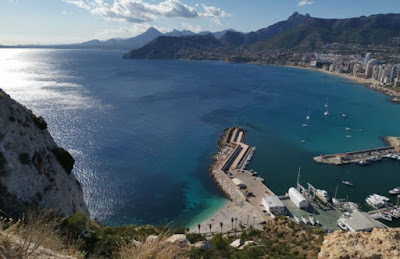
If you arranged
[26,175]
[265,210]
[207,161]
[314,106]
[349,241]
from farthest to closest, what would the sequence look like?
[314,106], [207,161], [265,210], [26,175], [349,241]

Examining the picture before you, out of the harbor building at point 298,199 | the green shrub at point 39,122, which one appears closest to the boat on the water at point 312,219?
the harbor building at point 298,199

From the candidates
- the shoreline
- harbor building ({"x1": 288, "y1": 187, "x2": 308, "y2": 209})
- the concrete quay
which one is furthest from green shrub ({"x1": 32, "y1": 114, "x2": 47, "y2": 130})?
the shoreline

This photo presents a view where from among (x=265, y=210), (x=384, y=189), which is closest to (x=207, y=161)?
(x=265, y=210)

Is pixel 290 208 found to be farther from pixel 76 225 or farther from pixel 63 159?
pixel 76 225

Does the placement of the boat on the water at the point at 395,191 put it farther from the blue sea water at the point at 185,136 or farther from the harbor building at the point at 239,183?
the harbor building at the point at 239,183

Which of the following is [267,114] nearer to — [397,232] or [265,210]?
[265,210]
